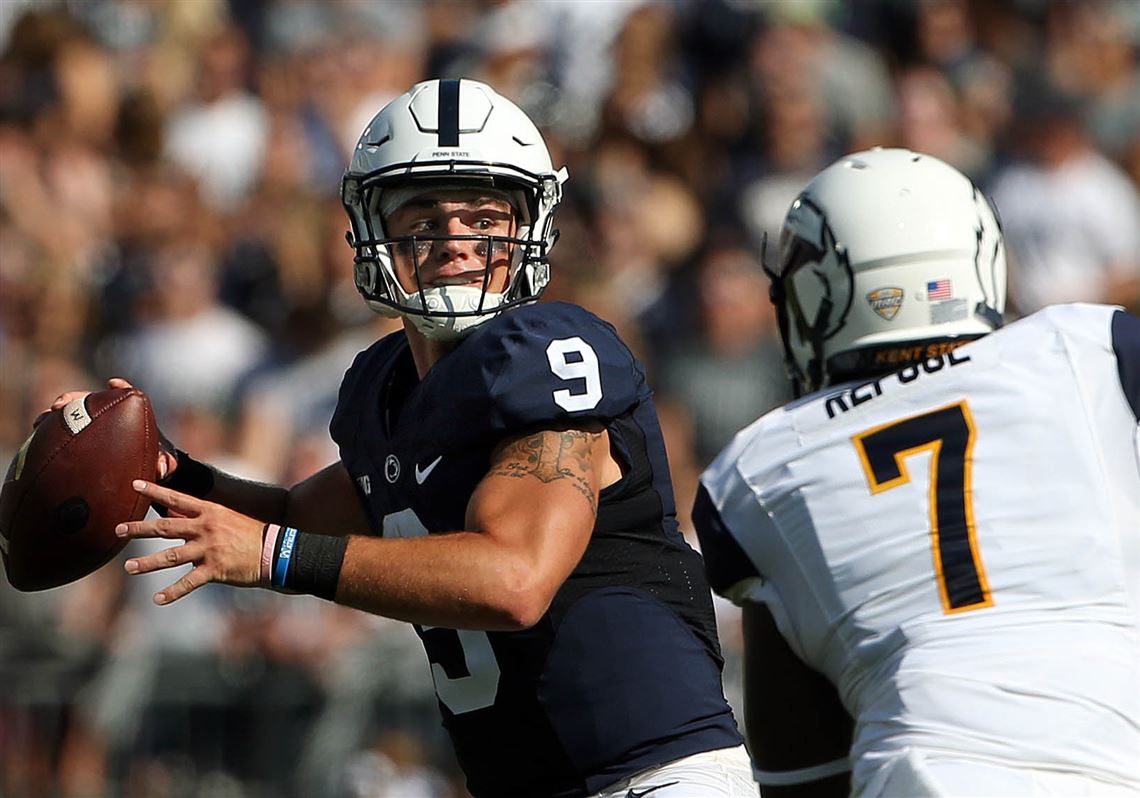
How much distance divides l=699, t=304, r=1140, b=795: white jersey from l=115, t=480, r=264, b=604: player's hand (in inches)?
30.9

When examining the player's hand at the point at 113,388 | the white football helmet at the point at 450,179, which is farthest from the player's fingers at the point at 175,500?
the white football helmet at the point at 450,179

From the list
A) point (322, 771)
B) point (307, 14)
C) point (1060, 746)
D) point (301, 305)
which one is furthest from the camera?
point (307, 14)

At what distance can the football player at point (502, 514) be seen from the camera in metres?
3.19

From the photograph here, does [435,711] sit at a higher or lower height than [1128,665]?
lower

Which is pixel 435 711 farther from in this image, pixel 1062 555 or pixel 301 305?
pixel 1062 555

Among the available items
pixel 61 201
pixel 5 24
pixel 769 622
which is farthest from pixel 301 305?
pixel 769 622

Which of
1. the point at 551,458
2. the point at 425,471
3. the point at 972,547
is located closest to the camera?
the point at 972,547

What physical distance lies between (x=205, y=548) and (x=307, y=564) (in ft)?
0.58

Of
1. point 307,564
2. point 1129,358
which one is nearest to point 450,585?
point 307,564

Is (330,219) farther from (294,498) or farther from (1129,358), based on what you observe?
(1129,358)

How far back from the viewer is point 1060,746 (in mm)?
2828

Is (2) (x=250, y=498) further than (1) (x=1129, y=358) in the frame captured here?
Yes

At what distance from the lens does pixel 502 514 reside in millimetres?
3246

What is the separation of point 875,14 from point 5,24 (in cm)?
454
